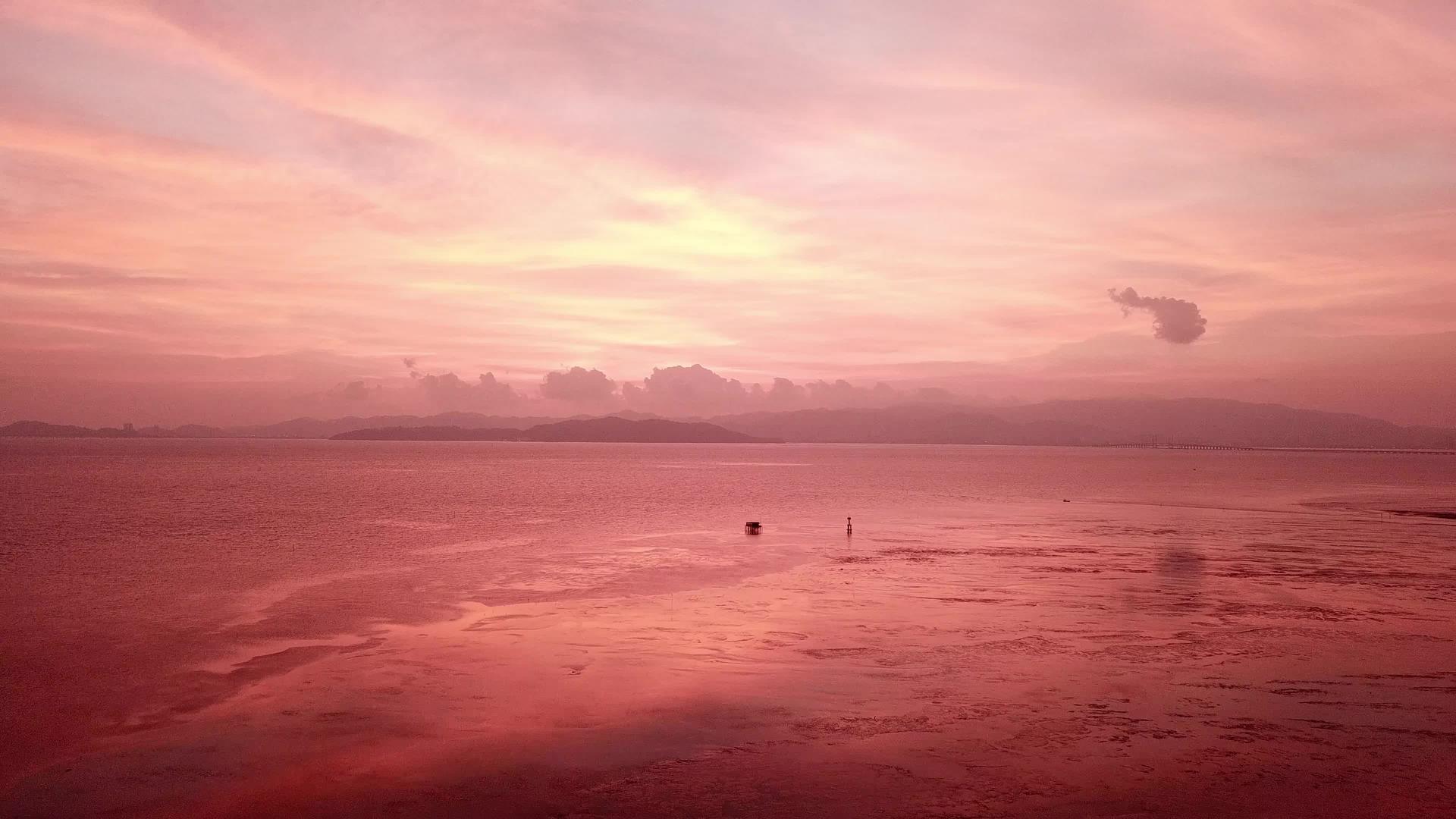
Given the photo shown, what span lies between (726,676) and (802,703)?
112 inches

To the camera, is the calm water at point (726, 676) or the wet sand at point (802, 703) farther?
the calm water at point (726, 676)

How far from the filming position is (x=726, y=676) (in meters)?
22.3

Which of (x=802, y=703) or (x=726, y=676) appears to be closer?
(x=802, y=703)

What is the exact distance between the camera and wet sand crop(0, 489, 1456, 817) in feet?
49.3

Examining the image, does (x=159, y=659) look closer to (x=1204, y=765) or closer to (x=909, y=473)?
(x=1204, y=765)

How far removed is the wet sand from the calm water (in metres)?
0.10

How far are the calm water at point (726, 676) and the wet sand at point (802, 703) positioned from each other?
0.10m

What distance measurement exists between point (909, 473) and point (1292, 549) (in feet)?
382

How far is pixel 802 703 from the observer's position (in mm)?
20000

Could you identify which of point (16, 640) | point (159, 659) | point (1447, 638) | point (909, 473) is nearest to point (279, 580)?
point (16, 640)

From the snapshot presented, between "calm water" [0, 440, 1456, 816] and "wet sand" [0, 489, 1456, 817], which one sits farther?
"calm water" [0, 440, 1456, 816]

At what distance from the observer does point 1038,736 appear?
58.3ft

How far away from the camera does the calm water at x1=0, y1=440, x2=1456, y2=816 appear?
15.3 metres

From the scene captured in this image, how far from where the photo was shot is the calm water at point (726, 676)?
603 inches
